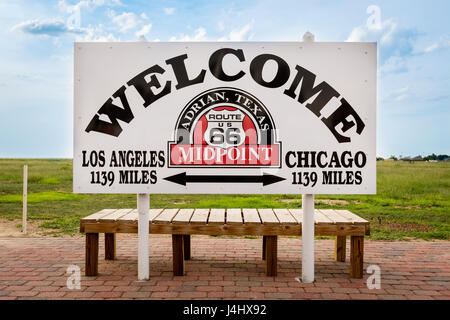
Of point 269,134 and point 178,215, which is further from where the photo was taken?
point 178,215

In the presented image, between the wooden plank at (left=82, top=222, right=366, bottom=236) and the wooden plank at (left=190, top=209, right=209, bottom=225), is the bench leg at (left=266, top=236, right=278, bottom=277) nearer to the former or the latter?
the wooden plank at (left=82, top=222, right=366, bottom=236)

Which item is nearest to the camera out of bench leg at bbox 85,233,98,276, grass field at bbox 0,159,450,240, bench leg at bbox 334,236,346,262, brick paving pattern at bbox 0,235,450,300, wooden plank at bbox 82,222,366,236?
brick paving pattern at bbox 0,235,450,300

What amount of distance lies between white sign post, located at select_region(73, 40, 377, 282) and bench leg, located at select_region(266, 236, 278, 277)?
38 centimetres

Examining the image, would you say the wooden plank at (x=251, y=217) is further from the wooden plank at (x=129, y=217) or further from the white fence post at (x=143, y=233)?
the wooden plank at (x=129, y=217)

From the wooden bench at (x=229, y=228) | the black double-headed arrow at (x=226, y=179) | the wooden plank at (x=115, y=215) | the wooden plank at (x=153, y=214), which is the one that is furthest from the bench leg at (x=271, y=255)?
the wooden plank at (x=115, y=215)

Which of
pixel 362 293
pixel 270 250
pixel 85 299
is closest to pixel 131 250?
pixel 85 299

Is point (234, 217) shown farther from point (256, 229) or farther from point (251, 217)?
point (256, 229)

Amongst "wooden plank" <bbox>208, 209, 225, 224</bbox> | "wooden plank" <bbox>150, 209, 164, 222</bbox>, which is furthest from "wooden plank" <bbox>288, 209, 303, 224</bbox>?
"wooden plank" <bbox>150, 209, 164, 222</bbox>

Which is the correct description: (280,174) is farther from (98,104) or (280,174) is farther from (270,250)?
(98,104)

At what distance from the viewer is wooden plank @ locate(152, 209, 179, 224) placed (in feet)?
15.9

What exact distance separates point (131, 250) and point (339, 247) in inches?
125

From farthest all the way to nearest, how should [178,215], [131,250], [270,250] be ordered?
[131,250] → [178,215] → [270,250]

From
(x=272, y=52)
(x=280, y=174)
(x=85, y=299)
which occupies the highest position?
(x=272, y=52)

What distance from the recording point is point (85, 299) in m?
4.11
